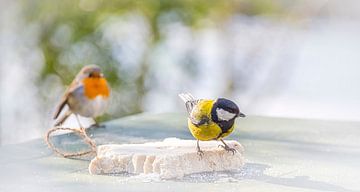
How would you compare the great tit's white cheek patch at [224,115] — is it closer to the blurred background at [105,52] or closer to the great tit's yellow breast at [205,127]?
the great tit's yellow breast at [205,127]

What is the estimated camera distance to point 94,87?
138 inches

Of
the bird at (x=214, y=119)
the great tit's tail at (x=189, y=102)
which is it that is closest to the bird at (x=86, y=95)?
the great tit's tail at (x=189, y=102)

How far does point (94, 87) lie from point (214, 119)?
1412 mm

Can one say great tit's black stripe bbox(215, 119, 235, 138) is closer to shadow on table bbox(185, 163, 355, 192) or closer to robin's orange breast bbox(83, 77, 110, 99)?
shadow on table bbox(185, 163, 355, 192)

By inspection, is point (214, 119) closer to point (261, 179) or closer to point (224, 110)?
point (224, 110)

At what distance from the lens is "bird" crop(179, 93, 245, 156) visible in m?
2.17

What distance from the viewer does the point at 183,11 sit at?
17.1 feet

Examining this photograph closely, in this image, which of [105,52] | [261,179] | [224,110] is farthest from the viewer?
[105,52]

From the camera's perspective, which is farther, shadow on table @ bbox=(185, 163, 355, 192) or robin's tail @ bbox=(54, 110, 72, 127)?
robin's tail @ bbox=(54, 110, 72, 127)

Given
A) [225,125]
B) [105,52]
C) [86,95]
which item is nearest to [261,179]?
[225,125]

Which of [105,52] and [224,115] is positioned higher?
[105,52]

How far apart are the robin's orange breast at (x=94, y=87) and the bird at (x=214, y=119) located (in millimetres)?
1311

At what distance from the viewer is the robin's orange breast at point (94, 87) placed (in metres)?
3.48

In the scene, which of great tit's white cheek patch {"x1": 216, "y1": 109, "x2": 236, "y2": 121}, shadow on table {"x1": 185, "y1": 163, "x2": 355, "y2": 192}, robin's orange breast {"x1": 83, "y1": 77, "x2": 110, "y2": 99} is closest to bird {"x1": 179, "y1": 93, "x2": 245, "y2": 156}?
great tit's white cheek patch {"x1": 216, "y1": 109, "x2": 236, "y2": 121}
